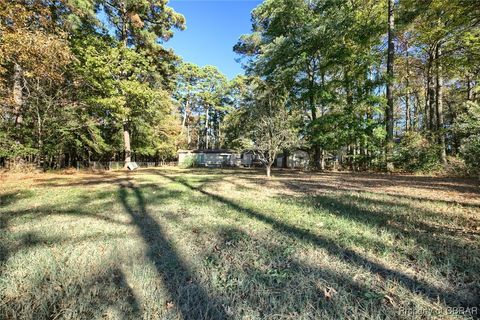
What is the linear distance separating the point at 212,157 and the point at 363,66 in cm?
2488

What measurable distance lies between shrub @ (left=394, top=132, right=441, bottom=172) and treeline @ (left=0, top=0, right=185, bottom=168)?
1687 centimetres

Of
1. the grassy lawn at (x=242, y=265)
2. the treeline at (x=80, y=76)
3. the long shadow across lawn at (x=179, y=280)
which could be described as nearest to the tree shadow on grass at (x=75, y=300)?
the grassy lawn at (x=242, y=265)

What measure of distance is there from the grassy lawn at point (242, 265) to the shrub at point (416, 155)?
1034cm

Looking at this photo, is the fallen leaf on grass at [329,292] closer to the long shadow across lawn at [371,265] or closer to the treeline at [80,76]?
the long shadow across lawn at [371,265]

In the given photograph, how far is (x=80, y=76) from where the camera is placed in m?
16.7

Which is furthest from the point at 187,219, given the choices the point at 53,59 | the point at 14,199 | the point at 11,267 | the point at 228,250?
the point at 53,59

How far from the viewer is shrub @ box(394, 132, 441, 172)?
13.3 m

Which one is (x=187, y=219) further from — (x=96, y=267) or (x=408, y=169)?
(x=408, y=169)

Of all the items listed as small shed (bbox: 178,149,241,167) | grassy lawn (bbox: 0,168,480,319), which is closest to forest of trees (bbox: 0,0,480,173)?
grassy lawn (bbox: 0,168,480,319)

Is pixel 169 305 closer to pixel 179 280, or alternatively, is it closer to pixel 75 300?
pixel 179 280

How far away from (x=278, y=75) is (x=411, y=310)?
17.0m

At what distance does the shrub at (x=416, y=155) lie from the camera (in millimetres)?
13336

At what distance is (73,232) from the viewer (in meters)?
3.61

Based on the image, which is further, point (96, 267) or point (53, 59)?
point (53, 59)
